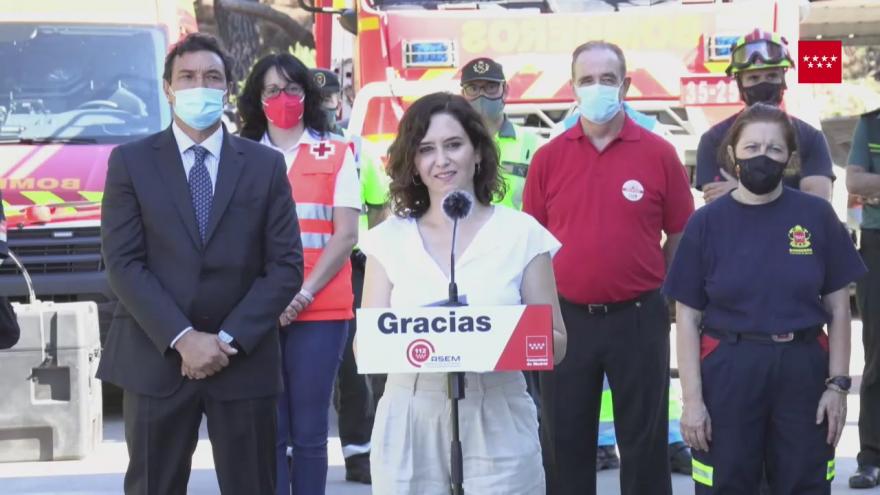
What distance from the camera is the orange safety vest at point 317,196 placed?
22.6 feet

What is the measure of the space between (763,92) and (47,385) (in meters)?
4.29

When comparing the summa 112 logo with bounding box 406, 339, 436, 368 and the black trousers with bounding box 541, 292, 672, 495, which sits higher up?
the summa 112 logo with bounding box 406, 339, 436, 368

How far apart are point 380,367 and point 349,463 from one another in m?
4.01

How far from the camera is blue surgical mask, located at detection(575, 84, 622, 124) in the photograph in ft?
22.0

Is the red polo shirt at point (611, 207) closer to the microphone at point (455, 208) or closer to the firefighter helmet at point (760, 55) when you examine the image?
the firefighter helmet at point (760, 55)

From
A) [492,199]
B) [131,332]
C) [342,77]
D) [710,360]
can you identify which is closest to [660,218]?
[710,360]

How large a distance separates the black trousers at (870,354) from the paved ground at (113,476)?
221mm

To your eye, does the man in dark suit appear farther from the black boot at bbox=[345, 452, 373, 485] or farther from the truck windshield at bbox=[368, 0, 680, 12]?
the truck windshield at bbox=[368, 0, 680, 12]

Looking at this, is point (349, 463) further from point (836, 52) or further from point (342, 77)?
point (836, 52)

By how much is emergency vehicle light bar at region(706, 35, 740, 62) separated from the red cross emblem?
5566 mm

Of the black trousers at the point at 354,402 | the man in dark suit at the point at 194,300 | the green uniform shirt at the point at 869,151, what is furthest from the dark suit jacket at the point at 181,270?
the green uniform shirt at the point at 869,151

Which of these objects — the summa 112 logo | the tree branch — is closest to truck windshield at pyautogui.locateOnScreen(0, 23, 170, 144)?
the tree branch

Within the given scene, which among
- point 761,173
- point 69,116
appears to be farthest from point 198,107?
point 69,116

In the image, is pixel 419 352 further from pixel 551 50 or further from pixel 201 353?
pixel 551 50
